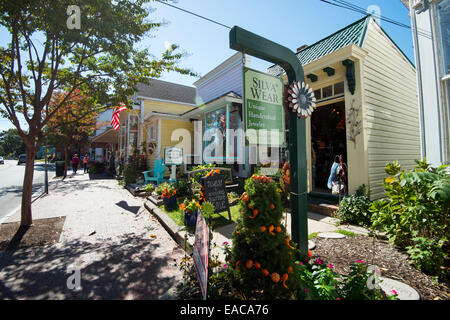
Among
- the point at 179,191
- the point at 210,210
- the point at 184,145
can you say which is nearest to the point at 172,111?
the point at 184,145

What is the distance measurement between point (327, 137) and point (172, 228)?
713cm

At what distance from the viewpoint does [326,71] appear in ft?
18.8

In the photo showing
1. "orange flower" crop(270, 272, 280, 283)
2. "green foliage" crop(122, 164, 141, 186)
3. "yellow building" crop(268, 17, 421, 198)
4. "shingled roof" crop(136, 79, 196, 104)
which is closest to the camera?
"orange flower" crop(270, 272, 280, 283)

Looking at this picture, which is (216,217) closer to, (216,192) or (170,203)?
(216,192)

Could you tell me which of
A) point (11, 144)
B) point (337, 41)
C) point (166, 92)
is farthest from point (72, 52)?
point (11, 144)

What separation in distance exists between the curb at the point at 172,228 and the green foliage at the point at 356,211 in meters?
3.40

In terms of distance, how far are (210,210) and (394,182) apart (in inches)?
116

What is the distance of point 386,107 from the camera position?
602 cm

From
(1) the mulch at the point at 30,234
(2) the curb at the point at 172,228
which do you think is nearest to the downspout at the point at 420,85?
(2) the curb at the point at 172,228

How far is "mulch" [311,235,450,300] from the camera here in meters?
Answer: 2.27

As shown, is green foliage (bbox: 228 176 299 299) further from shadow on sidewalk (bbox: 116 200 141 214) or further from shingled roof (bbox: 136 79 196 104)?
shingled roof (bbox: 136 79 196 104)

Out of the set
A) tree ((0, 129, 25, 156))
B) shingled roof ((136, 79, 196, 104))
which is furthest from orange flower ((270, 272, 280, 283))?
tree ((0, 129, 25, 156))

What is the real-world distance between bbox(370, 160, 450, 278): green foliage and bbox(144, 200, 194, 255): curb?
10.3 feet
